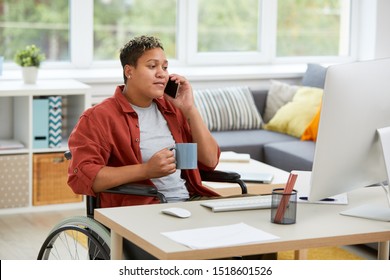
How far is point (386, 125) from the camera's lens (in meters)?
2.64

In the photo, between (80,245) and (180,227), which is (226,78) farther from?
(180,227)

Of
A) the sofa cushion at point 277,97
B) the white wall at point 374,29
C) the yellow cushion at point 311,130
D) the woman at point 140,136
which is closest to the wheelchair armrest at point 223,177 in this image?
the woman at point 140,136

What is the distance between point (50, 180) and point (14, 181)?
233 mm

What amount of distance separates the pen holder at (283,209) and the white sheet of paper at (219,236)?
0.10m

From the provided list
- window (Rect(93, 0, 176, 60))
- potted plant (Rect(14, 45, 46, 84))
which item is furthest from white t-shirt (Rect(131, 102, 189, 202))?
window (Rect(93, 0, 176, 60))

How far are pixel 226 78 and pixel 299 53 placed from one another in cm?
102

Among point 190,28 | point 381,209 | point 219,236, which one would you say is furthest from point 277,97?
point 219,236

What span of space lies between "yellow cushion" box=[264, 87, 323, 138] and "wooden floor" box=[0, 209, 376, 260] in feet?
5.01

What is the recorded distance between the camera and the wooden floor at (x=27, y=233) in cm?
432

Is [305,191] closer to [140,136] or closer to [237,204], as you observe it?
[237,204]

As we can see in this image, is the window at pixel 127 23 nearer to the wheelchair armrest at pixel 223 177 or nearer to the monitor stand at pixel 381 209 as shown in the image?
the wheelchair armrest at pixel 223 177

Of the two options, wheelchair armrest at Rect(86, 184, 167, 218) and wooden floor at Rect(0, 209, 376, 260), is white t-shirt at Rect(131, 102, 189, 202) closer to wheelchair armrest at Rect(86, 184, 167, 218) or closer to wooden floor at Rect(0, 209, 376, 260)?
wheelchair armrest at Rect(86, 184, 167, 218)

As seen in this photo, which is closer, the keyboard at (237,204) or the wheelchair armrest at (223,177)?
the keyboard at (237,204)

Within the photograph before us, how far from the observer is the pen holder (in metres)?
2.54
